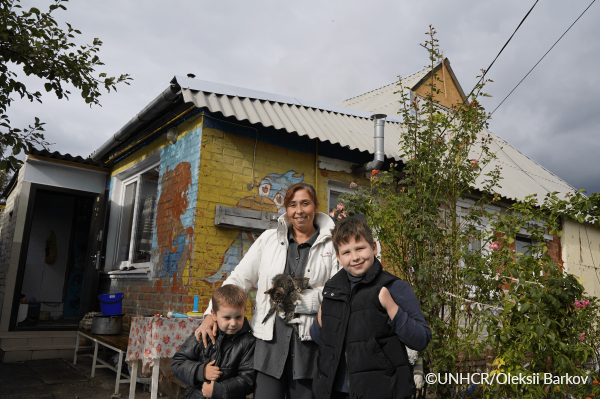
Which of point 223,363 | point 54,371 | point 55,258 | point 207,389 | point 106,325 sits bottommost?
point 54,371

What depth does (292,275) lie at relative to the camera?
2.28 meters

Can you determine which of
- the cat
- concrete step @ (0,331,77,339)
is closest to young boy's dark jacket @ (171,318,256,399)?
the cat

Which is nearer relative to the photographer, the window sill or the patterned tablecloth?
the patterned tablecloth

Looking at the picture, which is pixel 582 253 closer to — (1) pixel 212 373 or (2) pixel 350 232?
(2) pixel 350 232

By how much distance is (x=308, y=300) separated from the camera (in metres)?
2.15

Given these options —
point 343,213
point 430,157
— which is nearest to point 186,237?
point 343,213

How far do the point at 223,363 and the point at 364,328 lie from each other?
936 mm

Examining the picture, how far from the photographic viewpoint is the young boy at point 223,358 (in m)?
2.19

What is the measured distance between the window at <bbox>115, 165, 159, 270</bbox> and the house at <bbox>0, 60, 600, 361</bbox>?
21mm

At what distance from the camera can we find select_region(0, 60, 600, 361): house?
15.1 feet

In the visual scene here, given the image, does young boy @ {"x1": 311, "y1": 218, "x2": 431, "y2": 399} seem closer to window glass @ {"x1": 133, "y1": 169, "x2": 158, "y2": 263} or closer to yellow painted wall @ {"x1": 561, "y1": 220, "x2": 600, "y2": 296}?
window glass @ {"x1": 133, "y1": 169, "x2": 158, "y2": 263}

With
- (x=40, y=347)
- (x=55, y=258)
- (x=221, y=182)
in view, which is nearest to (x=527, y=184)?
(x=221, y=182)

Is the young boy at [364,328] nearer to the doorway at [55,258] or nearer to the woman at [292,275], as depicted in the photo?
the woman at [292,275]

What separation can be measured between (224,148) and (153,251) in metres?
1.72
